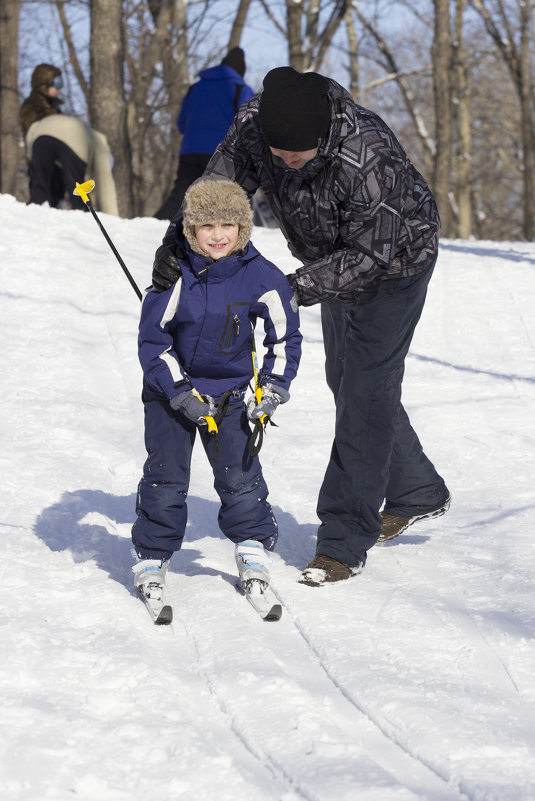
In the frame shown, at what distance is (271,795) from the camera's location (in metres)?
2.19

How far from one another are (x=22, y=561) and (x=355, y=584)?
120cm

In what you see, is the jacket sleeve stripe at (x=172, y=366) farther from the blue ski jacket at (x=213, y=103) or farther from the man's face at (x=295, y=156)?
the blue ski jacket at (x=213, y=103)

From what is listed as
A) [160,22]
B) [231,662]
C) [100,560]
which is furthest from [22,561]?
[160,22]

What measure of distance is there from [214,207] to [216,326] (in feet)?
1.23

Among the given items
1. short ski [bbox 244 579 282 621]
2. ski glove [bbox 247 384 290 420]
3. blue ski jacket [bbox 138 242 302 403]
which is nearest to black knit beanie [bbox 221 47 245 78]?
blue ski jacket [bbox 138 242 302 403]

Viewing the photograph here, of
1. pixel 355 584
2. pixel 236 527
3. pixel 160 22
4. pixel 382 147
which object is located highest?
pixel 160 22

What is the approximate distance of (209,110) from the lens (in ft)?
28.7

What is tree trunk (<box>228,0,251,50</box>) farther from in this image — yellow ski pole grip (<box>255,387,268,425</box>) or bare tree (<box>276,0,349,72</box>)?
yellow ski pole grip (<box>255,387,268,425</box>)

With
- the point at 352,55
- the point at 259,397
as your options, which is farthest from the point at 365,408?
the point at 352,55

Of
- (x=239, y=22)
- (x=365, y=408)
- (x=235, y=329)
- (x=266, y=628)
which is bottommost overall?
(x=266, y=628)

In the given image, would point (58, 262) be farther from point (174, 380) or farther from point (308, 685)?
point (308, 685)

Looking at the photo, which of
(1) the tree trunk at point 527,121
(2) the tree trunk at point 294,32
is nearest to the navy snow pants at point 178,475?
(2) the tree trunk at point 294,32

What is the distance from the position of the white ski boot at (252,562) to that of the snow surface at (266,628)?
0.30 feet

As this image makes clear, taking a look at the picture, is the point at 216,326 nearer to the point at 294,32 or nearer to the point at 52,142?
the point at 52,142
